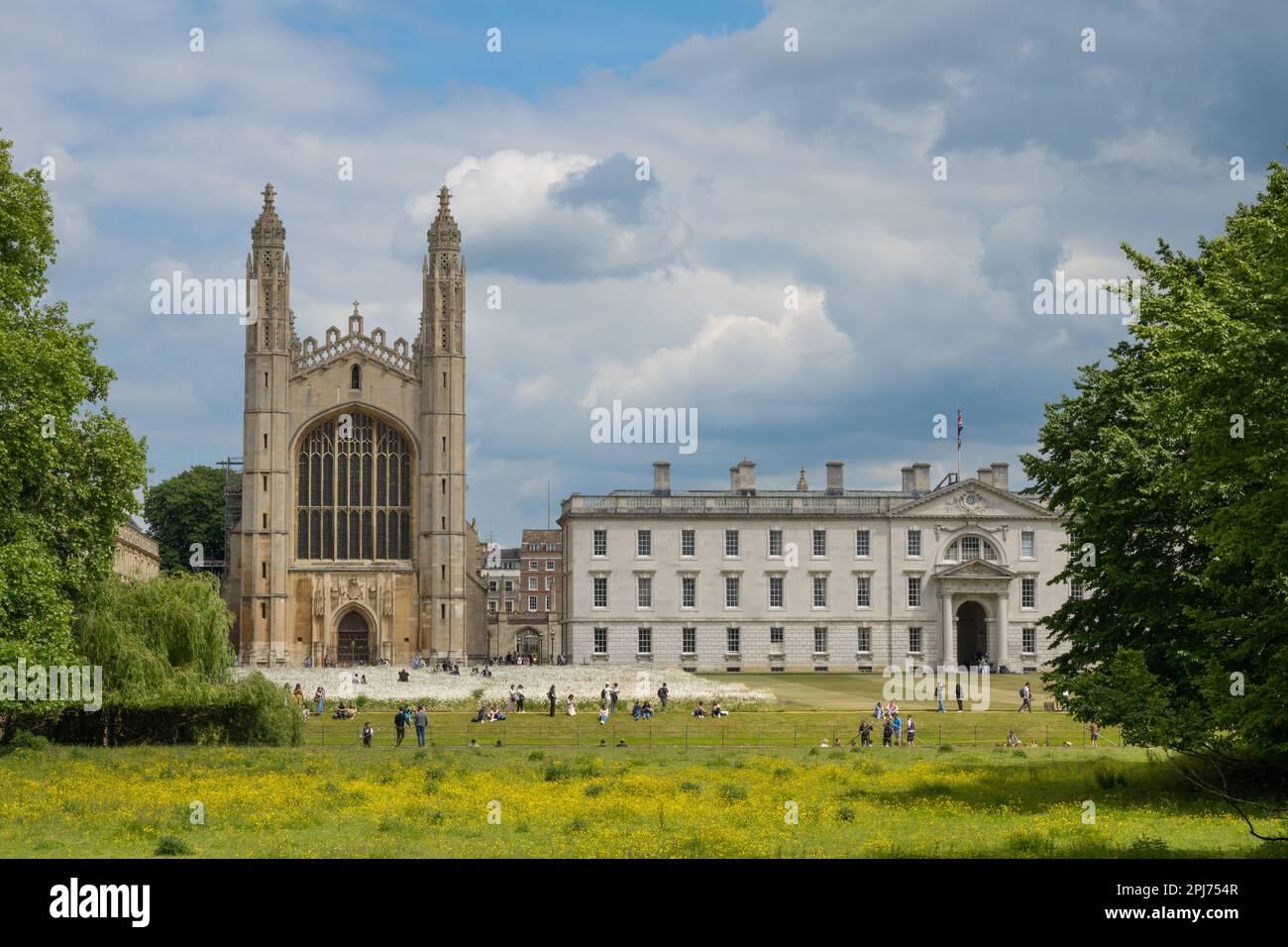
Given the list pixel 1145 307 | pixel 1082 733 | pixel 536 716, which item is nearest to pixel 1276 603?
pixel 1145 307

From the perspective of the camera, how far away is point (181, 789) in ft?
92.6

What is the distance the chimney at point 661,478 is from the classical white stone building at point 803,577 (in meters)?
0.94

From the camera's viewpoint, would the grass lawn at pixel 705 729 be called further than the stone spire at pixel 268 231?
No

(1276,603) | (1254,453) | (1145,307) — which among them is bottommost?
(1276,603)

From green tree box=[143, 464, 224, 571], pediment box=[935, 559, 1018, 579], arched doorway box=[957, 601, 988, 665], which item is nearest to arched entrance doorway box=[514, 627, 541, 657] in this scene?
green tree box=[143, 464, 224, 571]

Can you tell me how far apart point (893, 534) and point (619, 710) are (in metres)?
33.9

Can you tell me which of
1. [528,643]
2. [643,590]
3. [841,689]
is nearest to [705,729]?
[841,689]

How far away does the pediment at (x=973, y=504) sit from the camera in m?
82.9

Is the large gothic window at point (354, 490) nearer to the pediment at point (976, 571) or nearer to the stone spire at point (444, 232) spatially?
the stone spire at point (444, 232)

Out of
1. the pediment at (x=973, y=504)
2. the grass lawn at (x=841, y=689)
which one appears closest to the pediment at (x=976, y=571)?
the pediment at (x=973, y=504)

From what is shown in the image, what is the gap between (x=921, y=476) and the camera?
86.8 m

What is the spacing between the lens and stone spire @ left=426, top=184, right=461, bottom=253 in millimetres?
84625

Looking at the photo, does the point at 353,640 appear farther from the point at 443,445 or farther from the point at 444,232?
the point at 444,232
